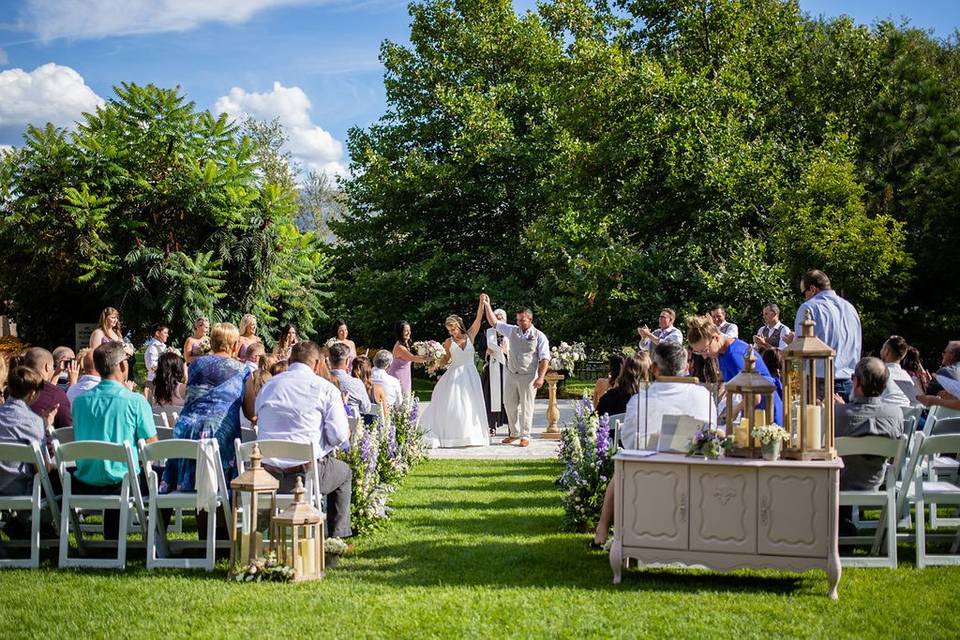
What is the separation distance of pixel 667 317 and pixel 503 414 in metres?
5.68

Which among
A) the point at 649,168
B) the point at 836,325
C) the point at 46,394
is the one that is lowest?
the point at 46,394

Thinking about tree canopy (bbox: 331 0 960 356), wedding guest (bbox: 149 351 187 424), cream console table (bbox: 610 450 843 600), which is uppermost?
tree canopy (bbox: 331 0 960 356)

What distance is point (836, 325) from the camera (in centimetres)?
981

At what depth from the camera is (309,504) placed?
22.4ft

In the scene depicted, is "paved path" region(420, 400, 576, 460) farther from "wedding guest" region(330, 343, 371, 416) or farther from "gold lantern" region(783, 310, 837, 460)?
"gold lantern" region(783, 310, 837, 460)

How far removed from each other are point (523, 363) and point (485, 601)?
360 inches

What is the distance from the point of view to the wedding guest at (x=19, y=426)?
7.41 meters

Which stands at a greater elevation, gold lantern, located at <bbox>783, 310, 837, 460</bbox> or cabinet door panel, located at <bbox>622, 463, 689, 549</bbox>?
→ gold lantern, located at <bbox>783, 310, 837, 460</bbox>

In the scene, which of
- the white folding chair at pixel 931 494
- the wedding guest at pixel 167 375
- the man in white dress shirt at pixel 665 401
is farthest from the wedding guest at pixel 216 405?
the white folding chair at pixel 931 494

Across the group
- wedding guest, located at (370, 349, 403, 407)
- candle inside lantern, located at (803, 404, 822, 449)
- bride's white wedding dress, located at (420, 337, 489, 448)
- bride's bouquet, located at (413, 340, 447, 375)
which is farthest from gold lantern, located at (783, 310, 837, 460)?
bride's bouquet, located at (413, 340, 447, 375)

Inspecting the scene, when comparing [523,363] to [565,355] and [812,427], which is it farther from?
[812,427]

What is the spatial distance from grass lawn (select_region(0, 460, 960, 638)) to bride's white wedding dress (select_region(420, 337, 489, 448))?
7357mm

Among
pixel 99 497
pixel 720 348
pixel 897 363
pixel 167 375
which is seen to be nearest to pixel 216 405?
pixel 167 375

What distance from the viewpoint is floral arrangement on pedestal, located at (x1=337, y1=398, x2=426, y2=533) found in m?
8.57
